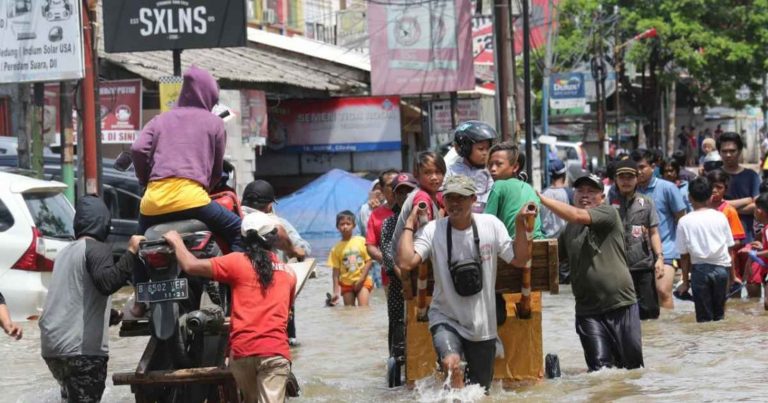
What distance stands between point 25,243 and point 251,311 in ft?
24.8

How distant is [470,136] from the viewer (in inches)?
349

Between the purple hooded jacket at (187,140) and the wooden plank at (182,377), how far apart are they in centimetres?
113

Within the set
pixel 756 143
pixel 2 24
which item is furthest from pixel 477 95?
pixel 756 143

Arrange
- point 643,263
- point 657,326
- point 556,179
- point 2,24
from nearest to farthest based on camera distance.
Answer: point 643,263
point 657,326
point 556,179
point 2,24

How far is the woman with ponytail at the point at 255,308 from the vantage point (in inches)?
287

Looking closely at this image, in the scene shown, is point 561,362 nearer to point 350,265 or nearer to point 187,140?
point 187,140

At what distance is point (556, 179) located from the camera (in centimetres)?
1672

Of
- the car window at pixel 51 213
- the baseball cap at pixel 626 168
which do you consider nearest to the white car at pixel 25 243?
the car window at pixel 51 213

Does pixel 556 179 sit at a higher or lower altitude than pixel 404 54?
lower

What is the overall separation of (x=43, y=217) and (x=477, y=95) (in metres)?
19.8

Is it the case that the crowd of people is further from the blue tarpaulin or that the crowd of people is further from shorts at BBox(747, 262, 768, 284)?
the blue tarpaulin

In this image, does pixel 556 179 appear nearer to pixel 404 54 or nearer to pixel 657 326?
pixel 657 326

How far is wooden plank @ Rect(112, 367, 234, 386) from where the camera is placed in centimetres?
754

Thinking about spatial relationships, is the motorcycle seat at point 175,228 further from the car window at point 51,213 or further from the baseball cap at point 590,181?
the car window at point 51,213
